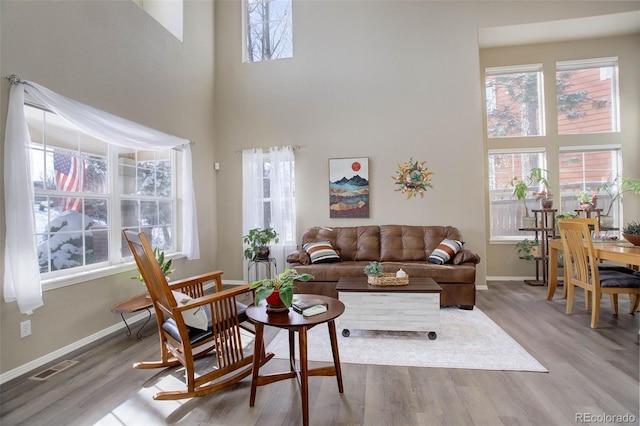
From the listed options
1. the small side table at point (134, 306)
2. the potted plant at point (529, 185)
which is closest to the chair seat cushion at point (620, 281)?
the potted plant at point (529, 185)

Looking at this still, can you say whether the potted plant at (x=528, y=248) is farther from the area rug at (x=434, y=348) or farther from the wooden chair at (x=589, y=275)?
the area rug at (x=434, y=348)

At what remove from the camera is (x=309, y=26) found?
4828mm

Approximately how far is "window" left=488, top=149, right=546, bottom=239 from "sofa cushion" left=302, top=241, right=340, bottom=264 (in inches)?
111

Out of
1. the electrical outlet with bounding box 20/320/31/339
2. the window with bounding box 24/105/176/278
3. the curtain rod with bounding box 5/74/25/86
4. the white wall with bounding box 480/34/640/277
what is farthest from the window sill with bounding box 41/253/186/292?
the white wall with bounding box 480/34/640/277

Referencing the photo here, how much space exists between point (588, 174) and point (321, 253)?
14.7ft

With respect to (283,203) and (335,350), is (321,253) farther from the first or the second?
(335,350)

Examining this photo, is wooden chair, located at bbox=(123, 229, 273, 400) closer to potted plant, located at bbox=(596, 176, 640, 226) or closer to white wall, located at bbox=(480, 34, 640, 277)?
white wall, located at bbox=(480, 34, 640, 277)

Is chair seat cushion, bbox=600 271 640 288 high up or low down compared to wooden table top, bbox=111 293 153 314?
up

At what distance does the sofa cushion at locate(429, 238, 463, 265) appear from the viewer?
3762 mm

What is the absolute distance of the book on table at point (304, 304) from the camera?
1.88 meters

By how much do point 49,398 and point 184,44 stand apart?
4.25 m

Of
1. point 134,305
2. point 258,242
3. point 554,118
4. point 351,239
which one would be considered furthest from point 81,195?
point 554,118

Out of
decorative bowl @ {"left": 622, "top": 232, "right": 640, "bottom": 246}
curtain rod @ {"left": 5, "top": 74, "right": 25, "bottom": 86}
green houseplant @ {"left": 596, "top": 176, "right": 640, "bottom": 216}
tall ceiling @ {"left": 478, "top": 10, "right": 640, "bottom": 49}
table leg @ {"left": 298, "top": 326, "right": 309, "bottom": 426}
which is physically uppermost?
tall ceiling @ {"left": 478, "top": 10, "right": 640, "bottom": 49}

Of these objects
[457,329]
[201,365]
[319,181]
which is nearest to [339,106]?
[319,181]
